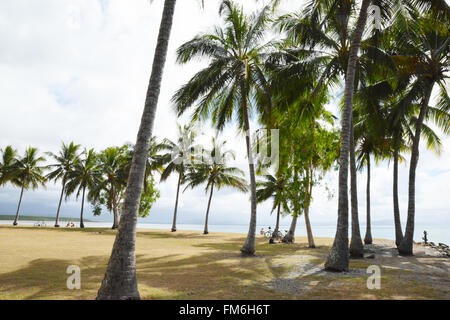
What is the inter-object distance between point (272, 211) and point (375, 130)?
55.1ft

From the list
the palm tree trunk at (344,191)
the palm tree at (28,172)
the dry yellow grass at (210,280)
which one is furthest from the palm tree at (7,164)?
the palm tree trunk at (344,191)

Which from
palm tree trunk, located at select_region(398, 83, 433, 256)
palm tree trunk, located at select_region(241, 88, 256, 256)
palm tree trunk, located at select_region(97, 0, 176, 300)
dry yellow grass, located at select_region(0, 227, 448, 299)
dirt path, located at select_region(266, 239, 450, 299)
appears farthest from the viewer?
palm tree trunk, located at select_region(398, 83, 433, 256)

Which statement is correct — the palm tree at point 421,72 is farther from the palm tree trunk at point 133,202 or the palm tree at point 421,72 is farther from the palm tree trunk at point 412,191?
the palm tree trunk at point 133,202

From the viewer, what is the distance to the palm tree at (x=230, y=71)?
1376 centimetres

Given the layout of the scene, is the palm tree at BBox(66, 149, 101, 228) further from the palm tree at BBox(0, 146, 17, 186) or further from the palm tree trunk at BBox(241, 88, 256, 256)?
the palm tree trunk at BBox(241, 88, 256, 256)

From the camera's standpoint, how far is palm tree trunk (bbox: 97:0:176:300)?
5.21 m

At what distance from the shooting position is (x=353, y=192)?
12.8 meters

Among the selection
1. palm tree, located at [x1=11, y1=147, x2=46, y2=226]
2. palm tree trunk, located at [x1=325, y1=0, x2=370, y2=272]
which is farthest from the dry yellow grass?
palm tree, located at [x1=11, y1=147, x2=46, y2=226]

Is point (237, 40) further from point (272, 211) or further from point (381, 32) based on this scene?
point (272, 211)

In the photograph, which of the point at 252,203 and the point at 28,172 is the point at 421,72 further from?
the point at 28,172

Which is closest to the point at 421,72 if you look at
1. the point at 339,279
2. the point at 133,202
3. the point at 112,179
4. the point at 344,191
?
the point at 344,191

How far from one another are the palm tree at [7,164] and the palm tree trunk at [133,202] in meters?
37.9

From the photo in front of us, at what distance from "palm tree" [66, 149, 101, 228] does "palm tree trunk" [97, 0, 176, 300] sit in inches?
1225
